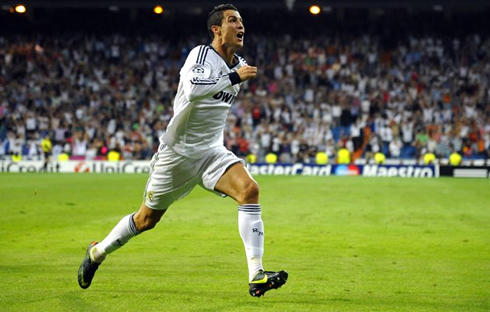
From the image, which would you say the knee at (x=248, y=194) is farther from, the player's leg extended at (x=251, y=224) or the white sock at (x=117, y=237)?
the white sock at (x=117, y=237)

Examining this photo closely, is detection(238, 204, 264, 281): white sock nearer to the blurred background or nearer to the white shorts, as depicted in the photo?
the white shorts

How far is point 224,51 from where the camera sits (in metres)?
7.63

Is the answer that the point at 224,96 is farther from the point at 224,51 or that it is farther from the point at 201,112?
the point at 224,51

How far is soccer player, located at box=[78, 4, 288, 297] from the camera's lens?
7.09 metres

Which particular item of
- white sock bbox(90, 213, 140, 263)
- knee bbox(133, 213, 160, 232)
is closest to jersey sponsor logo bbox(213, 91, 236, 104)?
knee bbox(133, 213, 160, 232)

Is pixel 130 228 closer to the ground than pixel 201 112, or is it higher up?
closer to the ground

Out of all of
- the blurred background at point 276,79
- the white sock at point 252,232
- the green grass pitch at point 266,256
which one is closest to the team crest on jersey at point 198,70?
the white sock at point 252,232

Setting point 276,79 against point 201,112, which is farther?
point 276,79

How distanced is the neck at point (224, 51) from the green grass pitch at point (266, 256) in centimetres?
224

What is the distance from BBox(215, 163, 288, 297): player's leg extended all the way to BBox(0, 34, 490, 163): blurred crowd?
29.1m

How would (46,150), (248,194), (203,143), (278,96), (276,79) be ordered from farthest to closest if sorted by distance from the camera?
(276,79) < (278,96) < (46,150) < (203,143) < (248,194)

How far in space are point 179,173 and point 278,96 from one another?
32.5 meters

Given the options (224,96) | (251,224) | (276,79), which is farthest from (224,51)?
(276,79)

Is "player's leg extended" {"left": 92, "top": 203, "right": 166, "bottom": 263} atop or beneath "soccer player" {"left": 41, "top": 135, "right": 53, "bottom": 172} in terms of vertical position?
atop
